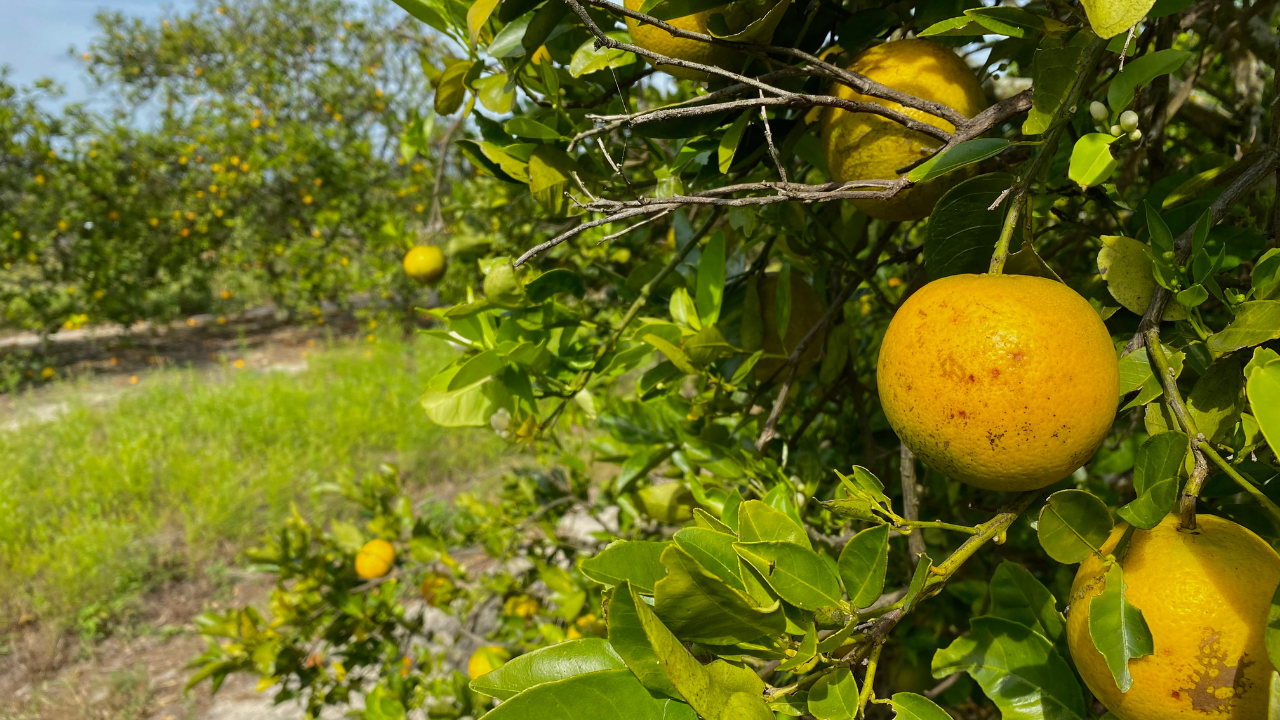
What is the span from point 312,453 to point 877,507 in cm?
510

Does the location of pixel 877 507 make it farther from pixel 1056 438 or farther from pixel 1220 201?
pixel 1220 201

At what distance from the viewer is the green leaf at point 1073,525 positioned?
0.48 meters

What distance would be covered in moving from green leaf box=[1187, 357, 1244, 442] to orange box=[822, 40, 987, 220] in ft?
0.86

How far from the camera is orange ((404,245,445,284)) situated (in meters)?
1.97

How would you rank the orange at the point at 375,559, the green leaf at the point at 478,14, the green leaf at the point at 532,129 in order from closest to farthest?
the green leaf at the point at 478,14
the green leaf at the point at 532,129
the orange at the point at 375,559

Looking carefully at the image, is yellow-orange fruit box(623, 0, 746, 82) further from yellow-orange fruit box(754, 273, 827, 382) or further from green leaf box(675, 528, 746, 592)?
green leaf box(675, 528, 746, 592)

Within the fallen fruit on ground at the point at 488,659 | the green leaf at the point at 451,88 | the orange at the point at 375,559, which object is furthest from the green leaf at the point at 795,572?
the orange at the point at 375,559

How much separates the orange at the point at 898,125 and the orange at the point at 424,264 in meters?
1.51

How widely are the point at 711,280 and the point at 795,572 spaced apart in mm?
466

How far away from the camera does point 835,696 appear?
1.48 ft

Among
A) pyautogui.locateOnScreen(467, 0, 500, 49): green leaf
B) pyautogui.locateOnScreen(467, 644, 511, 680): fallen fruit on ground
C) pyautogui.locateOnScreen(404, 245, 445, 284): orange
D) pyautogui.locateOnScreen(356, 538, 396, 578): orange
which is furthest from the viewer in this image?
pyautogui.locateOnScreen(404, 245, 445, 284): orange

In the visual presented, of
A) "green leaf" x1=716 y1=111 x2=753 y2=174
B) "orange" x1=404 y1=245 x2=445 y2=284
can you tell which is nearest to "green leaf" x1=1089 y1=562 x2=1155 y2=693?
"green leaf" x1=716 y1=111 x2=753 y2=174

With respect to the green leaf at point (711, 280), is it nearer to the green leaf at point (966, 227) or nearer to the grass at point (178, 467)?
the green leaf at point (966, 227)

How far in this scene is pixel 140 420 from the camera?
221 inches
